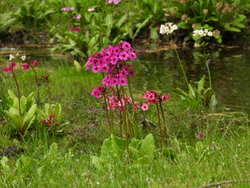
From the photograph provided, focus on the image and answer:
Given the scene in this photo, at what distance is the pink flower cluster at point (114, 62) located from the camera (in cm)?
341

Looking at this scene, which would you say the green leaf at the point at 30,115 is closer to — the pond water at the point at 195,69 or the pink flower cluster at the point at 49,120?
the pink flower cluster at the point at 49,120

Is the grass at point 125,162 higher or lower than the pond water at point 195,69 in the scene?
higher

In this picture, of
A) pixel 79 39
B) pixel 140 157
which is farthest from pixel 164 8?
pixel 140 157

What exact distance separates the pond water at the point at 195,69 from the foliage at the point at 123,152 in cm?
185

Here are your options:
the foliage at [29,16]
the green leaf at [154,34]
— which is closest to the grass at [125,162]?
the green leaf at [154,34]

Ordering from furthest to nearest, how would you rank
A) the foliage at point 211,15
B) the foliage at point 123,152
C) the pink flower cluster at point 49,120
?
the foliage at point 211,15 → the pink flower cluster at point 49,120 → the foliage at point 123,152

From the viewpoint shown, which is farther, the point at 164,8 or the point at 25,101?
the point at 164,8

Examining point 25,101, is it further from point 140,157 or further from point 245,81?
point 245,81

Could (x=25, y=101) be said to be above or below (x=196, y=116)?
above

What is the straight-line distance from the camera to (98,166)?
3.53m

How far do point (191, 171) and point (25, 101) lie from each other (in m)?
2.78

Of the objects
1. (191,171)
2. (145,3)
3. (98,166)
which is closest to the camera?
(191,171)

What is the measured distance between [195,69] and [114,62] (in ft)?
17.9

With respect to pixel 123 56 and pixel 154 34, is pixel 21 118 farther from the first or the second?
pixel 154 34
